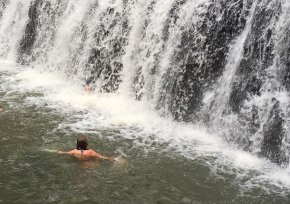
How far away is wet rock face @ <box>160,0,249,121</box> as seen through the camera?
10.8 m

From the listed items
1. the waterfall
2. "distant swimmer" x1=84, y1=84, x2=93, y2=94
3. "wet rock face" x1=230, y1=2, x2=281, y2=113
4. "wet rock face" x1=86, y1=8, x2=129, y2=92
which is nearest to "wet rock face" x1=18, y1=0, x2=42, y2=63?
the waterfall

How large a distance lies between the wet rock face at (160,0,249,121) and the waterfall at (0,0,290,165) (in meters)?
0.02

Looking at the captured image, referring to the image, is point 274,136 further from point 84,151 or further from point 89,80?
point 89,80

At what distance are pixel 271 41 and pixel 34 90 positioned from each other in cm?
675

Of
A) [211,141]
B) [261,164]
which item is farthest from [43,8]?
[261,164]

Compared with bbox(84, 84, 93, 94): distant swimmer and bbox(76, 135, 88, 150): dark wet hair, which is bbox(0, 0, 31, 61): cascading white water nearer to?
bbox(84, 84, 93, 94): distant swimmer

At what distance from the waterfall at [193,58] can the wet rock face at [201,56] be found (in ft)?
0.08

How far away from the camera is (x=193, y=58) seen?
11.3 meters

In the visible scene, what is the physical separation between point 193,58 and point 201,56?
0.24 meters

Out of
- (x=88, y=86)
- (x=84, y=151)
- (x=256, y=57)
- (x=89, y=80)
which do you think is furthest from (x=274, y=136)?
(x=89, y=80)

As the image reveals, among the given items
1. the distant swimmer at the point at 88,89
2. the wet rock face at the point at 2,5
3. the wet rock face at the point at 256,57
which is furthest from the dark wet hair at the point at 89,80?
the wet rock face at the point at 2,5

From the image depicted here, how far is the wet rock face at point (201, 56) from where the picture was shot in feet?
35.3

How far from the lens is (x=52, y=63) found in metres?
15.6

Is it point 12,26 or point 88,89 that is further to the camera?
point 12,26
